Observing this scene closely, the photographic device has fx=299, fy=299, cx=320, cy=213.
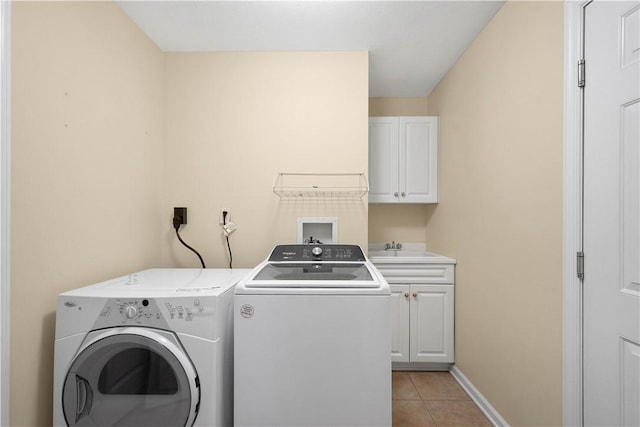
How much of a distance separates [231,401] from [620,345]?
1628 millimetres

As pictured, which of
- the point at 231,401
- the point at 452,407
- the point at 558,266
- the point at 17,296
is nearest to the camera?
the point at 17,296

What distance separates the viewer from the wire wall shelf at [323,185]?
2219 millimetres

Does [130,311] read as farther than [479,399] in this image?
No

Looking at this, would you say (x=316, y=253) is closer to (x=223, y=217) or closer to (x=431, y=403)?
(x=223, y=217)

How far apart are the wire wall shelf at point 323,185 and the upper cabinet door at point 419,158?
0.76m

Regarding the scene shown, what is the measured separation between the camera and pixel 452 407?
2.01 metres

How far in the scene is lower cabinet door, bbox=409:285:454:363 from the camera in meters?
2.43

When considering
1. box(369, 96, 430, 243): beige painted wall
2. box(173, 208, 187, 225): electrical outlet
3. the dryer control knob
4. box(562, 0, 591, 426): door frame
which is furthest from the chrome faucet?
the dryer control knob

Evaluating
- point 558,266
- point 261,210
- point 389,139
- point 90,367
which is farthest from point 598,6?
point 90,367

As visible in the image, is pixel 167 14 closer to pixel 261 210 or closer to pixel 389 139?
A: pixel 261 210

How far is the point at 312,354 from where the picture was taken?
130cm

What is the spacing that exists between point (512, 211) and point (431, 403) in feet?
4.63

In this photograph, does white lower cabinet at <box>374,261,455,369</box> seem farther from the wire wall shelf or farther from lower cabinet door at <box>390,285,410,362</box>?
the wire wall shelf

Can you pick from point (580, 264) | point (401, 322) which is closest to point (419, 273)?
point (401, 322)
